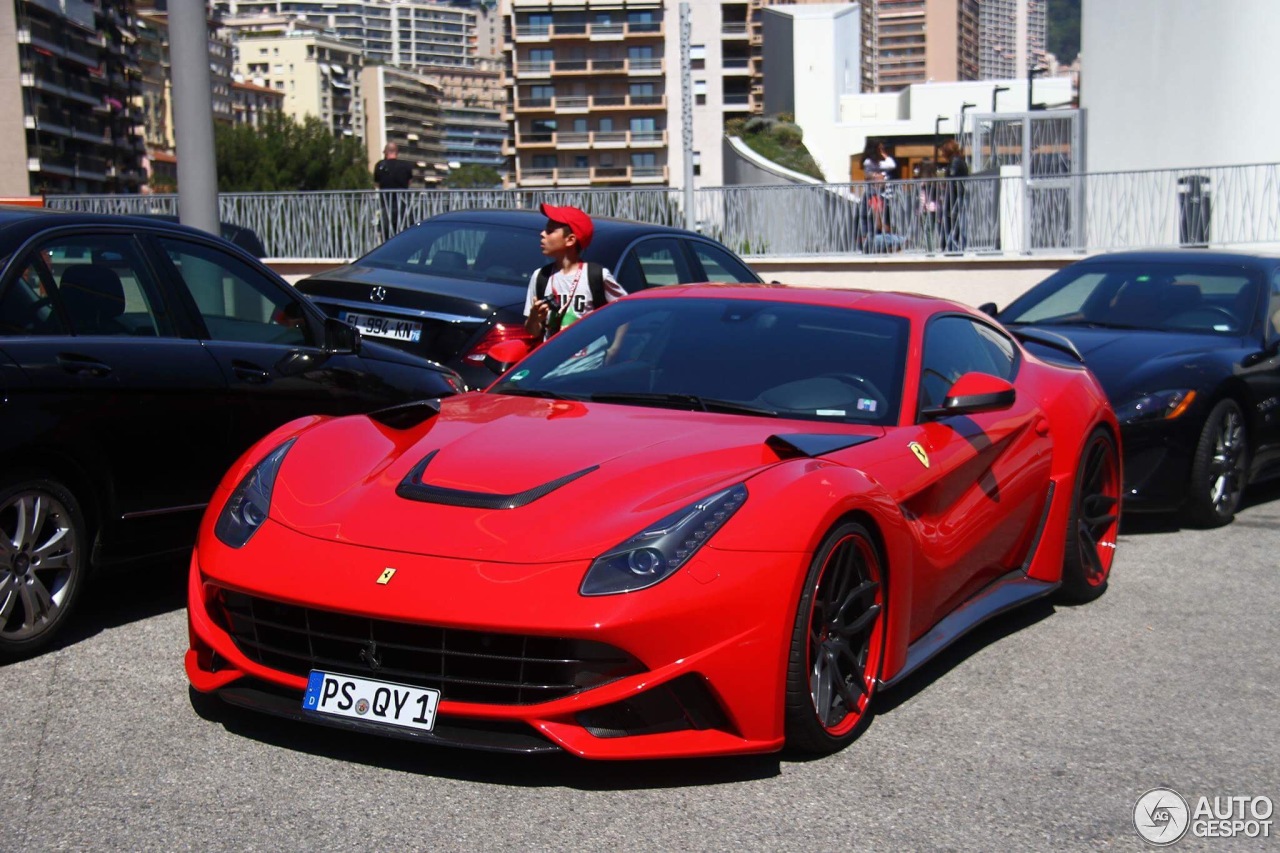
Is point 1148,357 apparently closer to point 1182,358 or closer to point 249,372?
point 1182,358

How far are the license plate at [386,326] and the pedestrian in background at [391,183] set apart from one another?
43.9 feet

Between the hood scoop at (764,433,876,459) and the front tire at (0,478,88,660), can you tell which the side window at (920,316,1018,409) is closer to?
the hood scoop at (764,433,876,459)

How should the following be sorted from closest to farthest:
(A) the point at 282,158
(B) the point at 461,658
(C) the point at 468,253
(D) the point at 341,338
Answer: (B) the point at 461,658 → (D) the point at 341,338 → (C) the point at 468,253 → (A) the point at 282,158

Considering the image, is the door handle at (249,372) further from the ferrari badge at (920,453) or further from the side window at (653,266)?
the side window at (653,266)

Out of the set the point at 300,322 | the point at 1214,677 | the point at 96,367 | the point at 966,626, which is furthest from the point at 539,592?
the point at 300,322

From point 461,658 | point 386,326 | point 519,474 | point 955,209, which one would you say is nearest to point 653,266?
point 386,326

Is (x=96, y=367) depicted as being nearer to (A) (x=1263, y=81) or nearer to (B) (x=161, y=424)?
(B) (x=161, y=424)

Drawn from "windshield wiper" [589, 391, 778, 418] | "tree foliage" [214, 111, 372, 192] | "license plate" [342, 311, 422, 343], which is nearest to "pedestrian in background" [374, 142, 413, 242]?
"license plate" [342, 311, 422, 343]

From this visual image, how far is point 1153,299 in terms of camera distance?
367 inches

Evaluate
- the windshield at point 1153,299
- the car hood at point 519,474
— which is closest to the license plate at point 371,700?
the car hood at point 519,474

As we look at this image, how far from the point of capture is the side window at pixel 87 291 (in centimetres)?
535

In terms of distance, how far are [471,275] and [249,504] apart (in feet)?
17.8

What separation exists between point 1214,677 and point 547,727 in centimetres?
276

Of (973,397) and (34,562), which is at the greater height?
(973,397)
